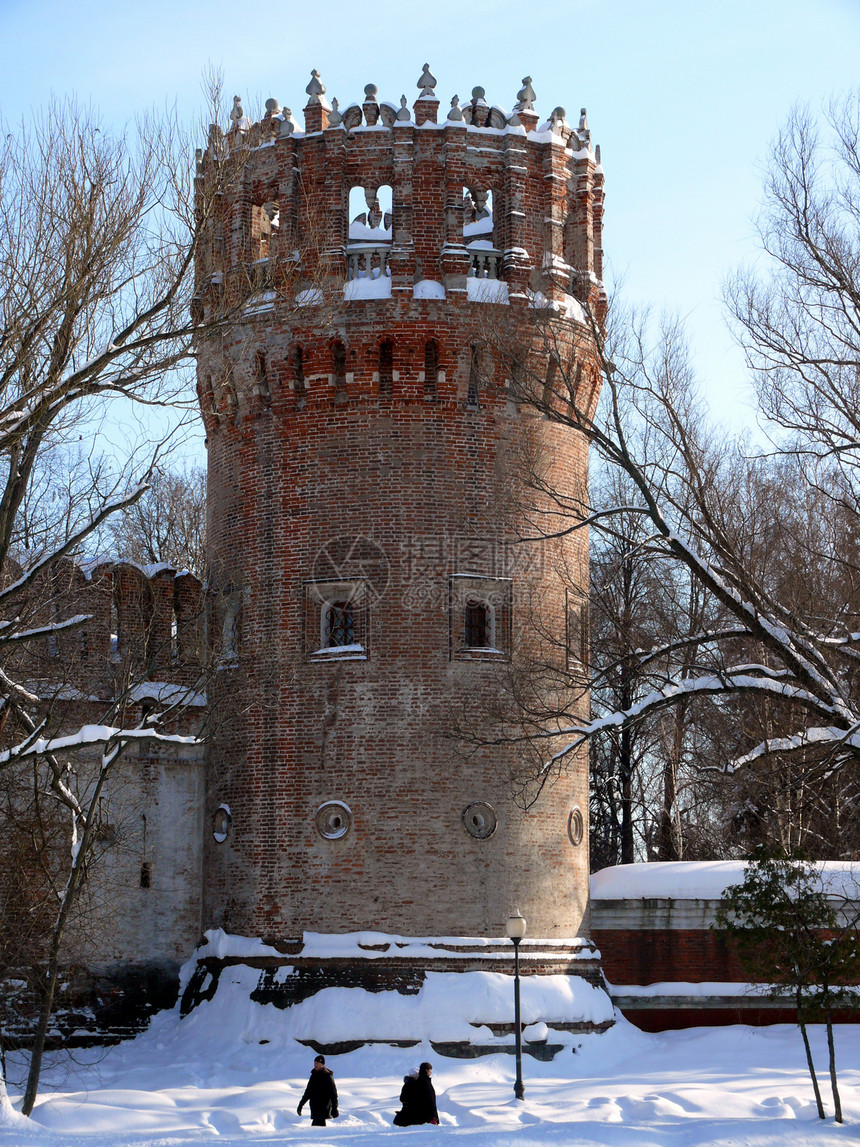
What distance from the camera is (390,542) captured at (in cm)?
2078

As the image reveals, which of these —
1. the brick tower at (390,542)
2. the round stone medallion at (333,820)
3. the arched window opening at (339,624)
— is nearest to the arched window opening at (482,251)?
the brick tower at (390,542)

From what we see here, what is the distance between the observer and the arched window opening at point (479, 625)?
21062 mm

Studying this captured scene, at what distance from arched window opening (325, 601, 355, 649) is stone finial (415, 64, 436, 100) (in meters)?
7.32

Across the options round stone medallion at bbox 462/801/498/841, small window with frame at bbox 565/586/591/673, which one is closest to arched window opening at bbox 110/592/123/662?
round stone medallion at bbox 462/801/498/841

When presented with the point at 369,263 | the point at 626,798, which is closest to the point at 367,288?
the point at 369,263

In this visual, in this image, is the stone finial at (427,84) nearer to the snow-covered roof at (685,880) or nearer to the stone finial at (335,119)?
the stone finial at (335,119)

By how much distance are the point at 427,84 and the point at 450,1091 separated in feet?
44.8

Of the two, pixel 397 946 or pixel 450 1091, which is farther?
pixel 397 946

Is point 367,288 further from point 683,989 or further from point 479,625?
point 683,989

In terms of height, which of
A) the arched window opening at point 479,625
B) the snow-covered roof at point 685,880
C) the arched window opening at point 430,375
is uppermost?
the arched window opening at point 430,375

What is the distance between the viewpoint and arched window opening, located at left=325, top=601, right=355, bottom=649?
68.7 ft

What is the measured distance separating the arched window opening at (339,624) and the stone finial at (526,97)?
7665mm

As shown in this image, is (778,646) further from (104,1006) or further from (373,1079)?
(104,1006)

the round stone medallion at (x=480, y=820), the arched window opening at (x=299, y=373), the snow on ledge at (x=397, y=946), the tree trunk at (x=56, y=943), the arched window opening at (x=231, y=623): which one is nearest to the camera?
the tree trunk at (x=56, y=943)
